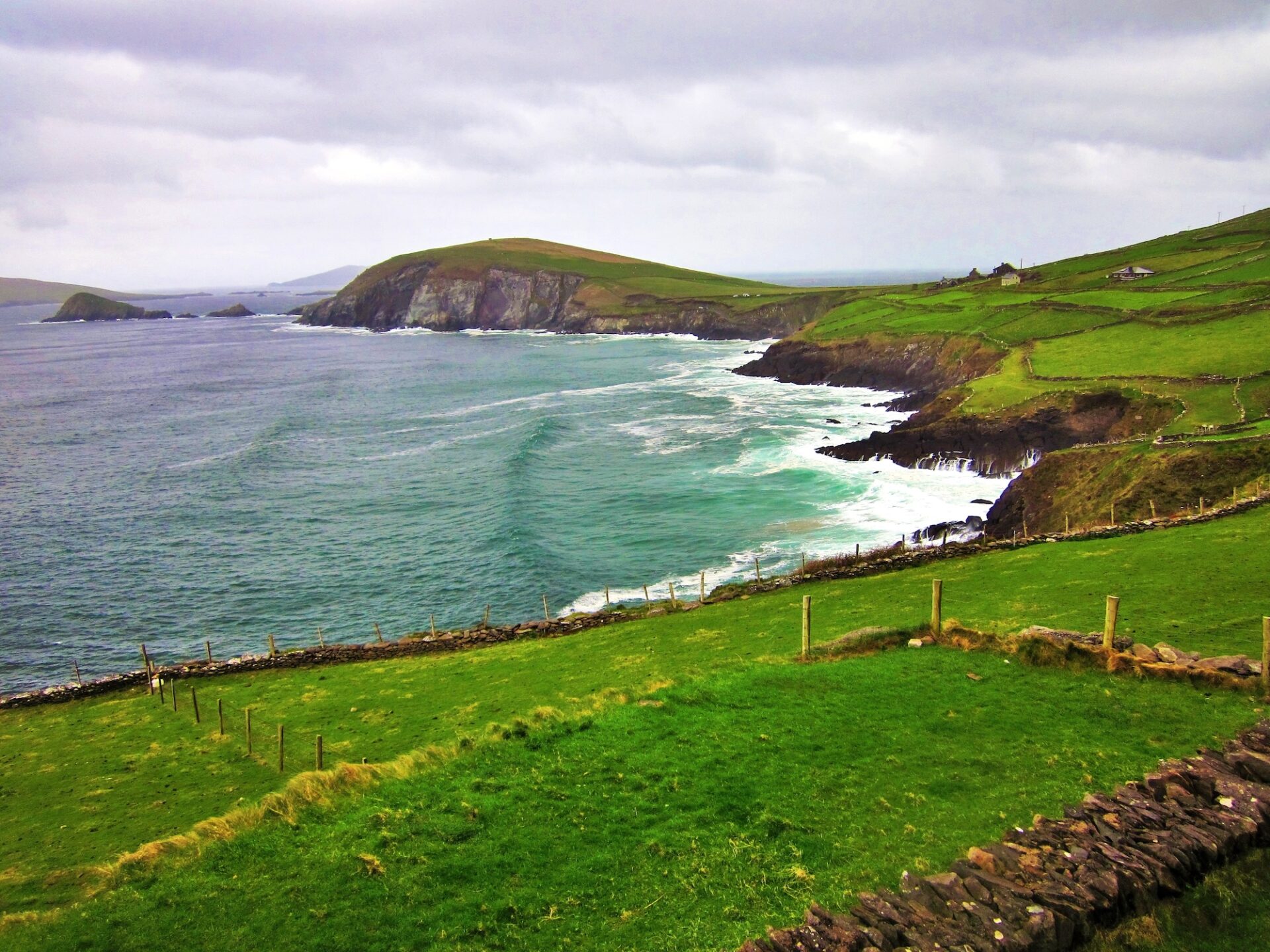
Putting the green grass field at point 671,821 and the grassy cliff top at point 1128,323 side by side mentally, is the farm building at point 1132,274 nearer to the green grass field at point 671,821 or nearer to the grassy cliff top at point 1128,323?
the grassy cliff top at point 1128,323

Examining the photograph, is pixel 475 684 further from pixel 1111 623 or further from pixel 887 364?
pixel 887 364

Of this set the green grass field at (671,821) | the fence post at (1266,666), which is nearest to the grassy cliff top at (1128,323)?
the fence post at (1266,666)

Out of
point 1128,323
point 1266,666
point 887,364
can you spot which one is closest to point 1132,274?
point 1128,323


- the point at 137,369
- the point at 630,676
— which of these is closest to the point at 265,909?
the point at 630,676

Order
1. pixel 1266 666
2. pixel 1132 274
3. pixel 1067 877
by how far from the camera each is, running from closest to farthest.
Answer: pixel 1067 877 < pixel 1266 666 < pixel 1132 274

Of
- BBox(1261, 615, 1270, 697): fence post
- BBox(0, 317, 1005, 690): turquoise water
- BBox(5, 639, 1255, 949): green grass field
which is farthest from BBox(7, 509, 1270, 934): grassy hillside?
BBox(0, 317, 1005, 690): turquoise water

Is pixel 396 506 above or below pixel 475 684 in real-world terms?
above

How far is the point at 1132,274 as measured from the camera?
4931 inches

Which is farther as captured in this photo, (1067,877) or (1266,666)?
(1266,666)

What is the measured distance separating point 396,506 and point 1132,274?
119114mm

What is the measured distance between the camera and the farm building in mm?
123675

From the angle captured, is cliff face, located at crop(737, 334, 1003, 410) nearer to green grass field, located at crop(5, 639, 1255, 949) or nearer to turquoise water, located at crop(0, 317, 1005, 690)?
turquoise water, located at crop(0, 317, 1005, 690)

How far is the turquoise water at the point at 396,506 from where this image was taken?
50500mm

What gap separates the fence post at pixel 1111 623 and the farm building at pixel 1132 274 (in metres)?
123
